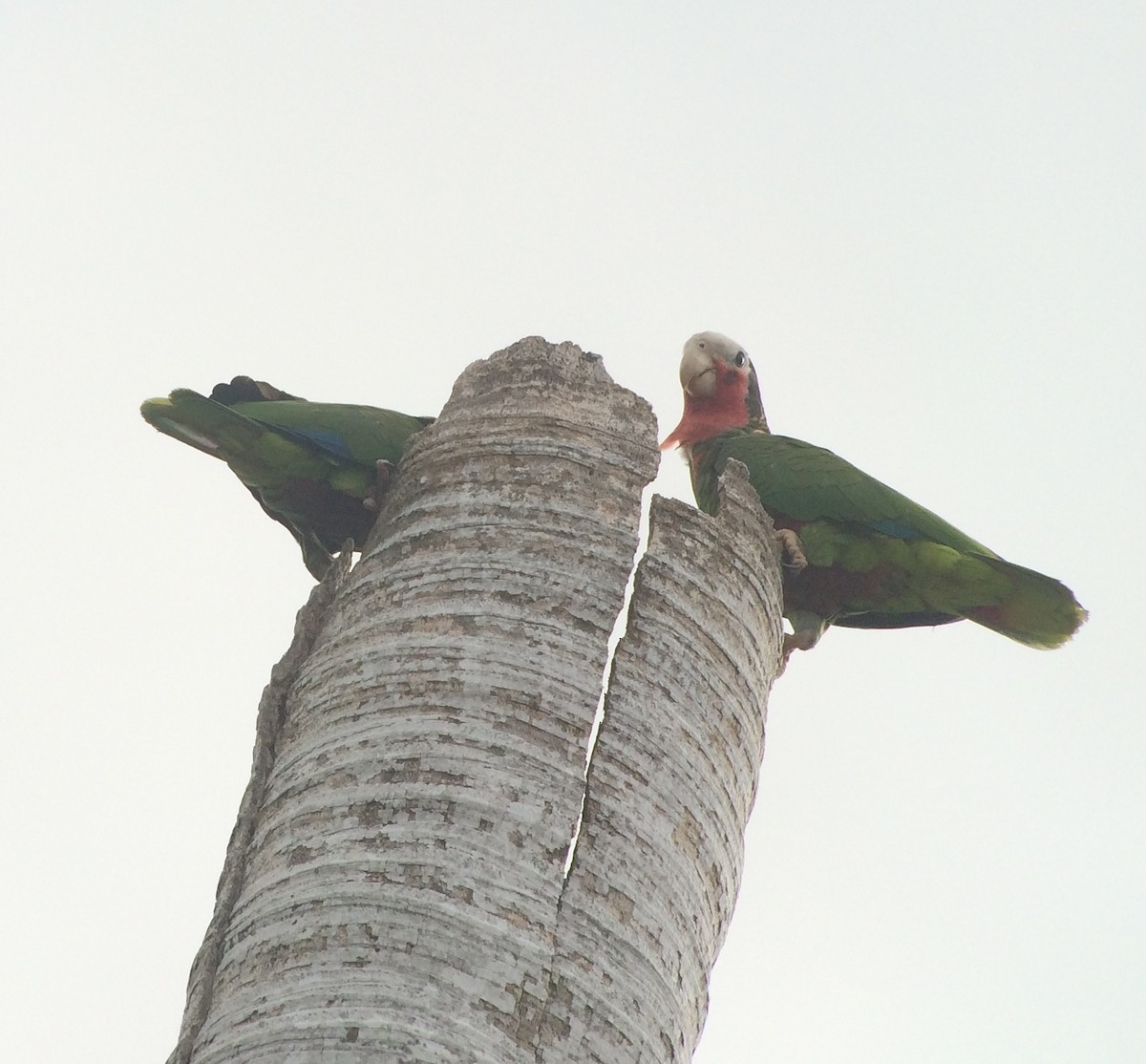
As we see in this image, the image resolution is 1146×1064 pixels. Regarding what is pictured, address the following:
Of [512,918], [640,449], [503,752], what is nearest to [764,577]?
[640,449]

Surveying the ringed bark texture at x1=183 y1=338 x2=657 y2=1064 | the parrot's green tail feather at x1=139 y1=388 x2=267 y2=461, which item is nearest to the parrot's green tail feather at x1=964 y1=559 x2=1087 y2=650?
the ringed bark texture at x1=183 y1=338 x2=657 y2=1064

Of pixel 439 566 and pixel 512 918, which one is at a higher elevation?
pixel 439 566

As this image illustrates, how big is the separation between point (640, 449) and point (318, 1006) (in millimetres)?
1904

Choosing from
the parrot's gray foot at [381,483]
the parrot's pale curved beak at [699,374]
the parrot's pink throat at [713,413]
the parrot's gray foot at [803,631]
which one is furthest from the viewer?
the parrot's pale curved beak at [699,374]

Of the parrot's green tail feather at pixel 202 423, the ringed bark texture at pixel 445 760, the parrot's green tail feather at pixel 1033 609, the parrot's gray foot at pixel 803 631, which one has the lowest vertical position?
the ringed bark texture at pixel 445 760

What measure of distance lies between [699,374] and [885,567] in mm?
1926

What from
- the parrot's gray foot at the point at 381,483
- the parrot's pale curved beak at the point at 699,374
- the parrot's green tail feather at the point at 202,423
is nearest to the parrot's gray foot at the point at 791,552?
the parrot's gray foot at the point at 381,483

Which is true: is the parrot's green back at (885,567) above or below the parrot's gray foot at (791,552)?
above

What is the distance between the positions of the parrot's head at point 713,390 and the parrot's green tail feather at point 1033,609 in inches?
71.3

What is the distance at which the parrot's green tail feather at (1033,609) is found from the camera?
5316mm

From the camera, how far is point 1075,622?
5.36 m

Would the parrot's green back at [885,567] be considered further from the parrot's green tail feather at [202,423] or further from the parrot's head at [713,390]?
the parrot's green tail feather at [202,423]

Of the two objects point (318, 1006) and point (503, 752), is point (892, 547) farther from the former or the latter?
point (318, 1006)

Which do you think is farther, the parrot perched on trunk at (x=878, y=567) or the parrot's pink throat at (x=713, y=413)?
the parrot's pink throat at (x=713, y=413)
